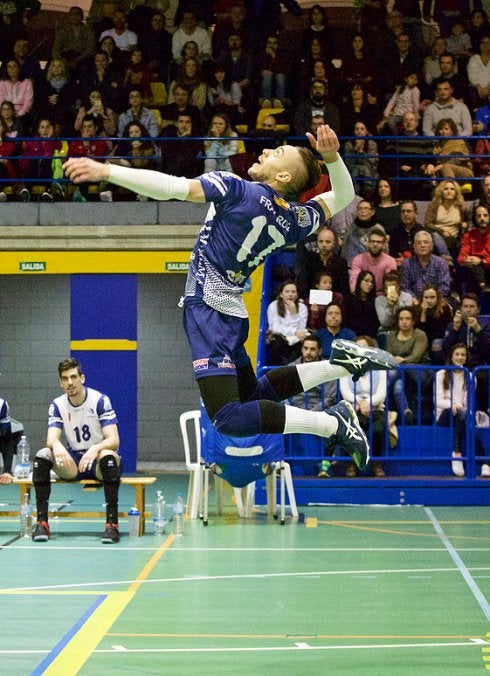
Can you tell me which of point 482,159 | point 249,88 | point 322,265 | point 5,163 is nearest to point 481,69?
point 482,159

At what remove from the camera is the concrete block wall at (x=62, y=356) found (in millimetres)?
19625

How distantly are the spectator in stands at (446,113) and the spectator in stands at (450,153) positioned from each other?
28cm

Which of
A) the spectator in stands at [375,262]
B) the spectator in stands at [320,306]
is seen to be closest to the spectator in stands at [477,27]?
the spectator in stands at [375,262]

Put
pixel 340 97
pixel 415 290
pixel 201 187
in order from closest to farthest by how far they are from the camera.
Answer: pixel 201 187 → pixel 415 290 → pixel 340 97

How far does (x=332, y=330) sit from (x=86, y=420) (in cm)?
374

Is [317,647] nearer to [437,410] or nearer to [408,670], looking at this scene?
[408,670]

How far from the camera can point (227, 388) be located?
6.75 metres

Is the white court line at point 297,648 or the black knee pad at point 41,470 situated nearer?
the white court line at point 297,648

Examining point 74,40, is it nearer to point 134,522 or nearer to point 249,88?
point 249,88

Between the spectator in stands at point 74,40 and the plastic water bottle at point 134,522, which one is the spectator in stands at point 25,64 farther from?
the plastic water bottle at point 134,522

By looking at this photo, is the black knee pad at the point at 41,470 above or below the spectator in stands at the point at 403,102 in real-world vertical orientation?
below

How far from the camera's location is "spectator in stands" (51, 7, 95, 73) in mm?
20219

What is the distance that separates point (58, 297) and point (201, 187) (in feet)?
44.5

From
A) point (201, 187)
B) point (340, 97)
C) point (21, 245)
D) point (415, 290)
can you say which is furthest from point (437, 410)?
point (201, 187)
